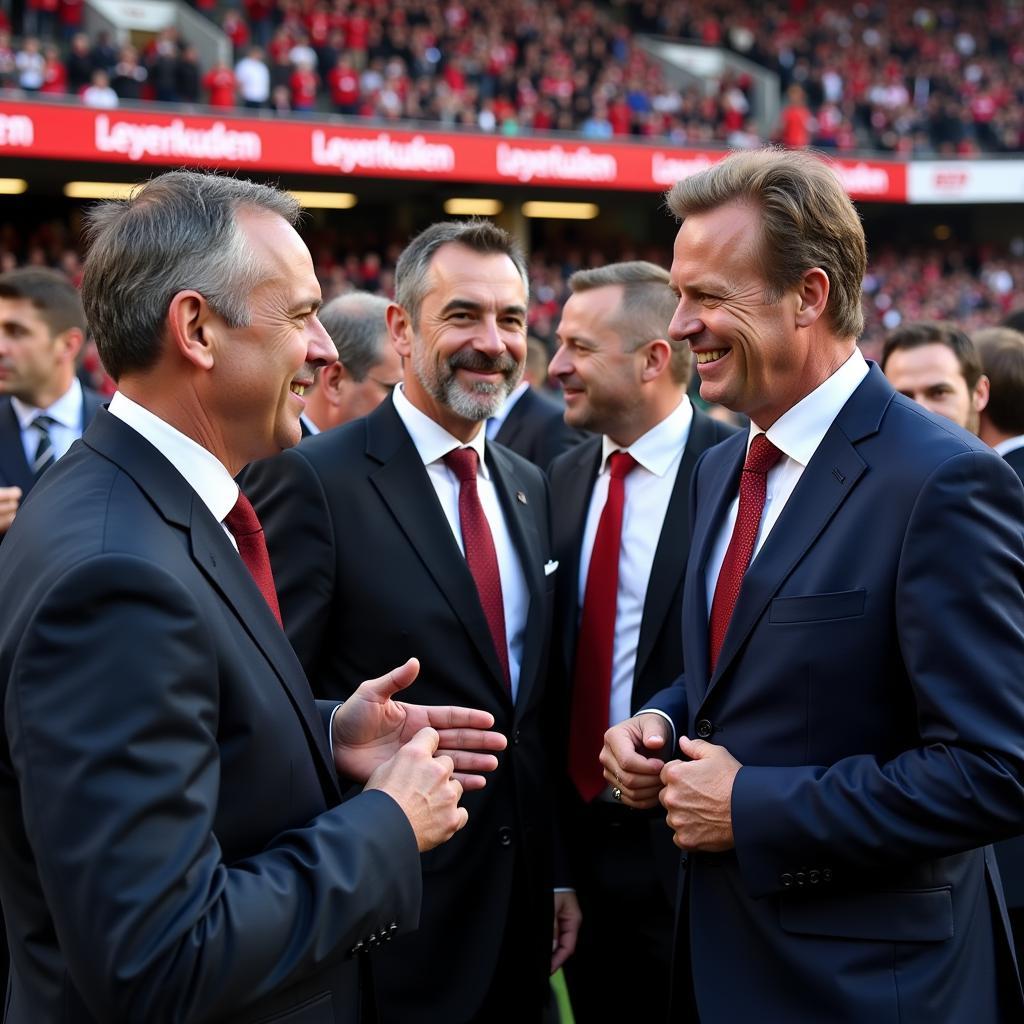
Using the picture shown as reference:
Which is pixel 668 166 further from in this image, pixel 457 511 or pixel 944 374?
pixel 457 511

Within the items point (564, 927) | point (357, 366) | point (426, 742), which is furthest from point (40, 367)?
point (426, 742)

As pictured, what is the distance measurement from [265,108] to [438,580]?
61.9 ft

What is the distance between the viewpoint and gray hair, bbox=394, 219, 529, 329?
3688mm

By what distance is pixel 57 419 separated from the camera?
5.25m

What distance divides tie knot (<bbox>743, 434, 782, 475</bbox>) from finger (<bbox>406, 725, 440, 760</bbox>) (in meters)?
0.95

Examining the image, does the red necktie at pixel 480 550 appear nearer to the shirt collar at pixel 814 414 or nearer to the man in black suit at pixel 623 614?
the man in black suit at pixel 623 614

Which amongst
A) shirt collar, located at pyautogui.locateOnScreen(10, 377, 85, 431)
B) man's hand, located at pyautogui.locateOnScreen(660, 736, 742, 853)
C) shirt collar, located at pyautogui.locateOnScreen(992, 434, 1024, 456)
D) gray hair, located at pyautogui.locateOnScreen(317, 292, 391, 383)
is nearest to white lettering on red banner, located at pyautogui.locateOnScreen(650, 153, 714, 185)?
gray hair, located at pyautogui.locateOnScreen(317, 292, 391, 383)

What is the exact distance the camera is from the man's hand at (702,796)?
229 cm

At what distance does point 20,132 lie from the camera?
17109mm

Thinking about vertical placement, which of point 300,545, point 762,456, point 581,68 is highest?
point 581,68

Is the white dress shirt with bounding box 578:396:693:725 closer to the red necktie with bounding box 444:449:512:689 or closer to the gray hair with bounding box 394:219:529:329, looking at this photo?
the red necktie with bounding box 444:449:512:689

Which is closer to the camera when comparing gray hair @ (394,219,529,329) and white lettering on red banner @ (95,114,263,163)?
gray hair @ (394,219,529,329)

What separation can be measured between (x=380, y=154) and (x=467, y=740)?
64.2 feet

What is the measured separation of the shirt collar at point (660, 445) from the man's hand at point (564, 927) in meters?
1.37
